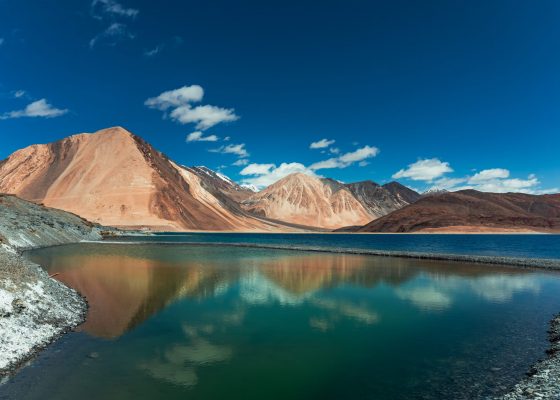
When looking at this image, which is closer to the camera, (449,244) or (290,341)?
(290,341)

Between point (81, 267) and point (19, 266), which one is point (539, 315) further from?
point (81, 267)

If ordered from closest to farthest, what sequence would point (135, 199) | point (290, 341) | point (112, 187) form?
1. point (290, 341)
2. point (135, 199)
3. point (112, 187)

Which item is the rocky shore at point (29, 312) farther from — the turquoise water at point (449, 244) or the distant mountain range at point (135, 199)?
the distant mountain range at point (135, 199)

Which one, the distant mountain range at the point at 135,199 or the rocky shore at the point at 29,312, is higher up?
the distant mountain range at the point at 135,199

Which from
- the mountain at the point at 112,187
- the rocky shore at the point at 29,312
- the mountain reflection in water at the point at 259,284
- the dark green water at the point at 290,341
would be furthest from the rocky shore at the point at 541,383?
the mountain at the point at 112,187

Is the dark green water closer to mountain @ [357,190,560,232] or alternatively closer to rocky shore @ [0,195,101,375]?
rocky shore @ [0,195,101,375]

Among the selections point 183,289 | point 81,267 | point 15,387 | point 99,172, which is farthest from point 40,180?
point 15,387

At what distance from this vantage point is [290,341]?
16359mm

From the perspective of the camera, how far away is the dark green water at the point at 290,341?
11.9 meters

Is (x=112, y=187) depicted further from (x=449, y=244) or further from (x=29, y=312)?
(x=29, y=312)

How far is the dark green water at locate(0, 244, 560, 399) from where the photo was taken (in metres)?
11.9

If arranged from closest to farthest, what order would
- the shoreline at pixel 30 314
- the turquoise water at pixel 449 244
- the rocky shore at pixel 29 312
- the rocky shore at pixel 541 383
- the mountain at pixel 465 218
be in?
the rocky shore at pixel 541 383 → the shoreline at pixel 30 314 → the rocky shore at pixel 29 312 → the turquoise water at pixel 449 244 → the mountain at pixel 465 218

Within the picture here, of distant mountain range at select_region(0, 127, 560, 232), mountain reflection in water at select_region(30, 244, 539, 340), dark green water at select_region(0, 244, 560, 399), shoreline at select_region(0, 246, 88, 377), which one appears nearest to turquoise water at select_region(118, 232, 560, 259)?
mountain reflection in water at select_region(30, 244, 539, 340)

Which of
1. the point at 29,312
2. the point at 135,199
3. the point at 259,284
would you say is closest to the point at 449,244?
the point at 259,284
